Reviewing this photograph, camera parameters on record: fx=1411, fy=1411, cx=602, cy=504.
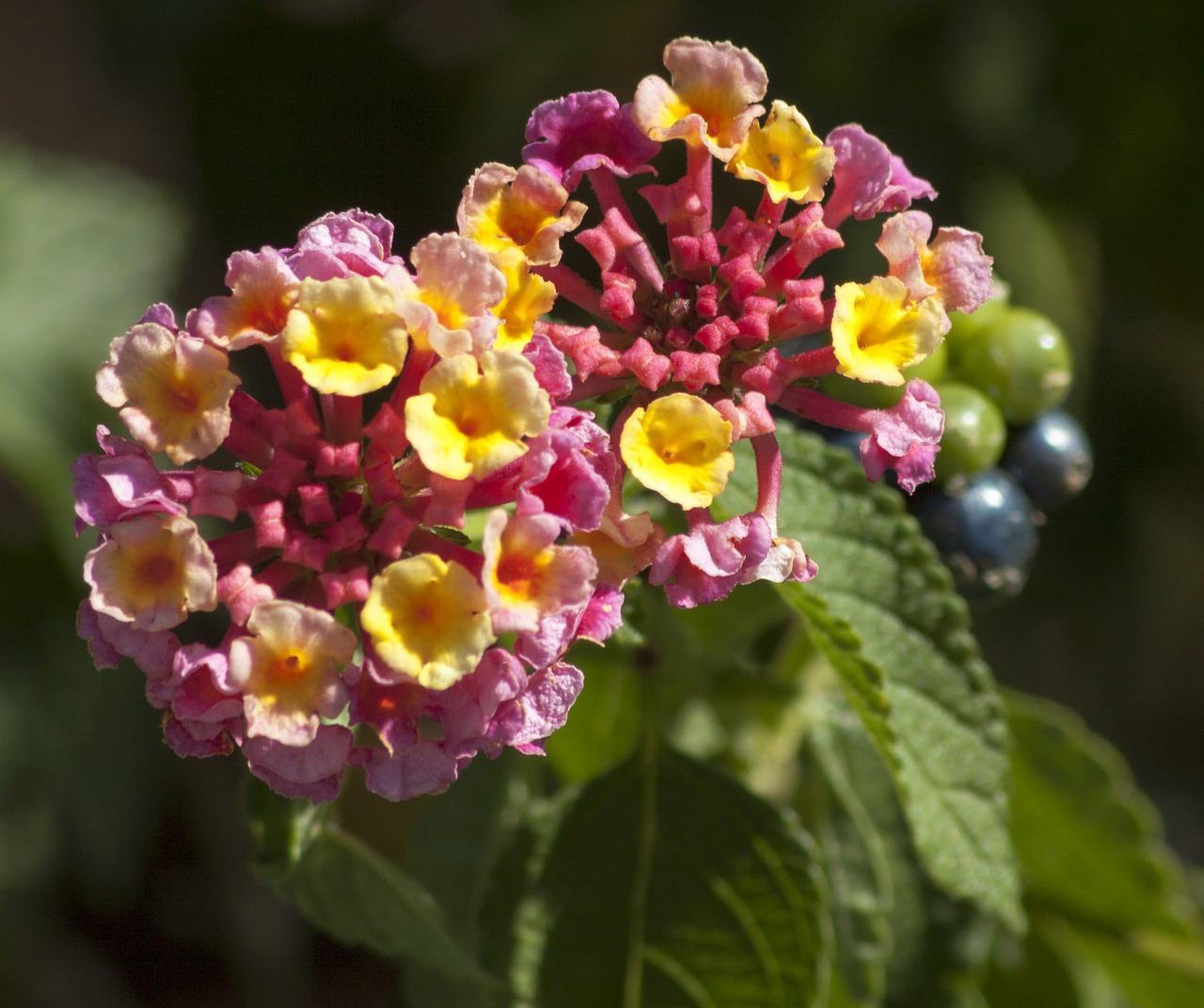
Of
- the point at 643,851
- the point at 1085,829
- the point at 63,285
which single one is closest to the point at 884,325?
the point at 643,851

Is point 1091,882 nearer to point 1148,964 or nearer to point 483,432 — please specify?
point 1148,964

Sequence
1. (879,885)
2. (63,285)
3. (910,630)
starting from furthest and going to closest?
(63,285) → (879,885) → (910,630)

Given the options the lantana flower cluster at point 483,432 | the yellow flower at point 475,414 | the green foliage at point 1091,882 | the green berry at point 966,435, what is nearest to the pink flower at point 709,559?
the lantana flower cluster at point 483,432

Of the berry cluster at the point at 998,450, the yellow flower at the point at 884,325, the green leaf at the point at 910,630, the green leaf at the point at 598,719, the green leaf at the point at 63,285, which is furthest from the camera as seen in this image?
the green leaf at the point at 63,285

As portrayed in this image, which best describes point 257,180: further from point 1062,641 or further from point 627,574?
point 627,574

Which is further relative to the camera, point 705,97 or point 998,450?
point 998,450

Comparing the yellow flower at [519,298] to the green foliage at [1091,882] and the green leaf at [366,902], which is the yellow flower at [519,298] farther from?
the green foliage at [1091,882]

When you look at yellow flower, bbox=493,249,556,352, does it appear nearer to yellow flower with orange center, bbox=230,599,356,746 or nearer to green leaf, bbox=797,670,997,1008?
yellow flower with orange center, bbox=230,599,356,746
